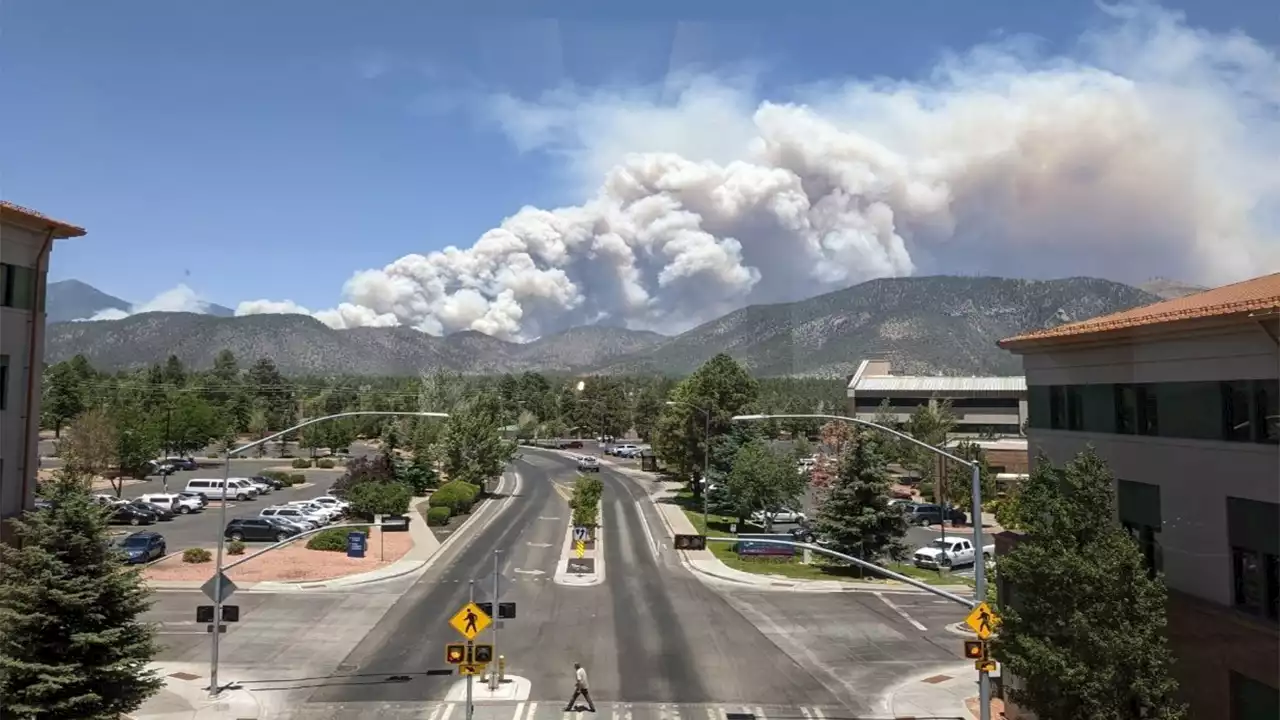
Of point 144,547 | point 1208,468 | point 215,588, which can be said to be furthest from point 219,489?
point 1208,468

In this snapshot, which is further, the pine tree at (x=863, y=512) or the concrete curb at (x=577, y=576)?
the pine tree at (x=863, y=512)

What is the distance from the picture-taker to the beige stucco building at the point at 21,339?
21297 mm

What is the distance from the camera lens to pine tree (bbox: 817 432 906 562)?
160ft

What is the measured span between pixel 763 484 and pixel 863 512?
34.8 ft

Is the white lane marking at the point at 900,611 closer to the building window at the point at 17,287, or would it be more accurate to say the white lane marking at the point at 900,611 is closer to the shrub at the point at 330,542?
the shrub at the point at 330,542

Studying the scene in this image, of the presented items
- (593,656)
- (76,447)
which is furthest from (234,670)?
(76,447)

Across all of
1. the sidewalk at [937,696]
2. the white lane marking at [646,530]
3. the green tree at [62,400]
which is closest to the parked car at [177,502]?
the white lane marking at [646,530]

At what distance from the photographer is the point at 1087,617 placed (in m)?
17.4

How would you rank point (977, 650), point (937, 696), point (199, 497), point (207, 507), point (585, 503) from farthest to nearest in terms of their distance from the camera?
1. point (207, 507)
2. point (199, 497)
3. point (585, 503)
4. point (937, 696)
5. point (977, 650)

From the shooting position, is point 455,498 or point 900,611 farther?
point 455,498

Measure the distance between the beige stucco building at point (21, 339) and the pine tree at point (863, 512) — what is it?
126 feet

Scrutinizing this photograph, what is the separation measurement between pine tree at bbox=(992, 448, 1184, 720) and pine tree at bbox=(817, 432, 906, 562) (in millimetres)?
29729

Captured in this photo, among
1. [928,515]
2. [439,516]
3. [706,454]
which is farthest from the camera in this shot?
[928,515]

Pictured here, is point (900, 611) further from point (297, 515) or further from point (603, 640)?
point (297, 515)
